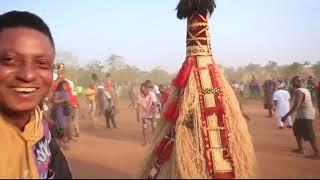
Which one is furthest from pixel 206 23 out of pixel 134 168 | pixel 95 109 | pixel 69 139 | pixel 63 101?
pixel 95 109

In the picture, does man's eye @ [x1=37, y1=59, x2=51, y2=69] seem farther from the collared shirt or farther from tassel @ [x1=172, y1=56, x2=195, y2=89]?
the collared shirt

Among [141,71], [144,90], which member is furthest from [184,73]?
[141,71]

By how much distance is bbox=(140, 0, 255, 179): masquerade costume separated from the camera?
3.08 metres

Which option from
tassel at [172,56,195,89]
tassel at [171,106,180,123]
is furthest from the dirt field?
tassel at [172,56,195,89]

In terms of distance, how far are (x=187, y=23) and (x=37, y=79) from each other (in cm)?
217

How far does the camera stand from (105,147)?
9758 mm

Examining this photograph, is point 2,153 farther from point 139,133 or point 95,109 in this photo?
point 95,109

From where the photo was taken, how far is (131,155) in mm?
8555

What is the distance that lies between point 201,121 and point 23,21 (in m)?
1.95

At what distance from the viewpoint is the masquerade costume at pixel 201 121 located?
3.08m

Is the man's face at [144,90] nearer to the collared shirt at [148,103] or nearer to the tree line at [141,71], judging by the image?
the collared shirt at [148,103]

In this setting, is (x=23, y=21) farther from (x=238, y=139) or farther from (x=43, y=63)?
(x=238, y=139)

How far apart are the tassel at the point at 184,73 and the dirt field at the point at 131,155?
1937 mm

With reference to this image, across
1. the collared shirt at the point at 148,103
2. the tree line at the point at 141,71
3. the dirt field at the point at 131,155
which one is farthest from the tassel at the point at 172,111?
the tree line at the point at 141,71
